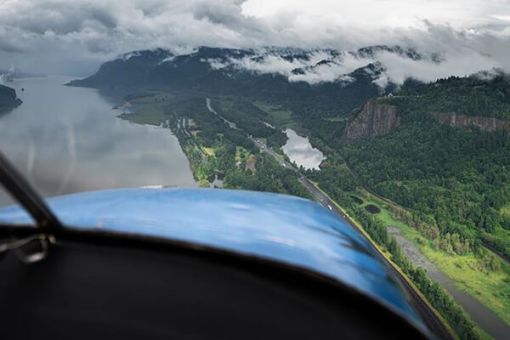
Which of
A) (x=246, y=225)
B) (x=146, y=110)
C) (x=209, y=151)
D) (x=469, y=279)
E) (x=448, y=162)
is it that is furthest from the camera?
(x=146, y=110)

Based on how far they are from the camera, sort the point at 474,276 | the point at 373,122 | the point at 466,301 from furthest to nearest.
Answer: the point at 373,122 → the point at 474,276 → the point at 466,301

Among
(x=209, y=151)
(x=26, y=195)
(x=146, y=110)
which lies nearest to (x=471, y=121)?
(x=209, y=151)

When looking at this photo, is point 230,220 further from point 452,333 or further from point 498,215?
point 498,215

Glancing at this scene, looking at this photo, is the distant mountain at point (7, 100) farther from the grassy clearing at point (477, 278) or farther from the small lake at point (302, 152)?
the grassy clearing at point (477, 278)

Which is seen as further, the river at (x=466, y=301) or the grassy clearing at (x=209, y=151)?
the grassy clearing at (x=209, y=151)

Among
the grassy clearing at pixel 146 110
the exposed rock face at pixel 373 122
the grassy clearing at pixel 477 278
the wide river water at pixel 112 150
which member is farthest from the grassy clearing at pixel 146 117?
the grassy clearing at pixel 477 278

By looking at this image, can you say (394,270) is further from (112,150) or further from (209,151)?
(209,151)

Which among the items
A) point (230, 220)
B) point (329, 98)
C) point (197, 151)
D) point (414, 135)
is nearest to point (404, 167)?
point (414, 135)
